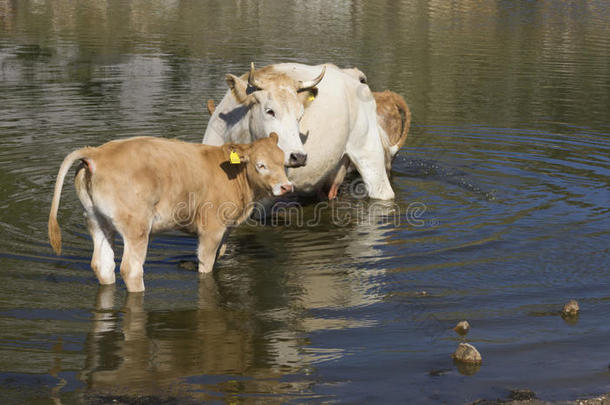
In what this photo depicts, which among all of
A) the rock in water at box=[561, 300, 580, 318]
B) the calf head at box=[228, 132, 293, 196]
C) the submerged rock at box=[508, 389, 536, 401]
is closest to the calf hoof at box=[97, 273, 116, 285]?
the calf head at box=[228, 132, 293, 196]

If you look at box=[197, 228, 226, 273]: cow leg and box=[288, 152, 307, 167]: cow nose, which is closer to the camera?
box=[197, 228, 226, 273]: cow leg

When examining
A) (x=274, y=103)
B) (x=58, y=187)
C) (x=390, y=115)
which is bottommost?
(x=390, y=115)

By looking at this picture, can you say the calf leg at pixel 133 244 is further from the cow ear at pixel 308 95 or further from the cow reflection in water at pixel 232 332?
the cow ear at pixel 308 95

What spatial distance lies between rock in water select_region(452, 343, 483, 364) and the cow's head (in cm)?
385

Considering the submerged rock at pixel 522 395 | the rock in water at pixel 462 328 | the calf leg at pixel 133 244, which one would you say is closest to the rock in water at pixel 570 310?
the rock in water at pixel 462 328

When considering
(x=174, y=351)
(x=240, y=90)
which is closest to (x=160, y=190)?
(x=174, y=351)

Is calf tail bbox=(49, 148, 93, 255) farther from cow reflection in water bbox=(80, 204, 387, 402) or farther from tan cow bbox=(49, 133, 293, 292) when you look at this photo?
cow reflection in water bbox=(80, 204, 387, 402)

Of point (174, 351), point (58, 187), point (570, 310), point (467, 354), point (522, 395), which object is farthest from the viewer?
point (570, 310)

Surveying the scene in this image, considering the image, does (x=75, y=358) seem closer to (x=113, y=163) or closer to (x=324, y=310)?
(x=113, y=163)

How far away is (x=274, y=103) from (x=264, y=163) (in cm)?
183

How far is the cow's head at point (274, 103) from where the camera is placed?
10.3 m

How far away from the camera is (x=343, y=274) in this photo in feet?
30.5

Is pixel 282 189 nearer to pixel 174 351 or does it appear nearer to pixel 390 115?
pixel 174 351

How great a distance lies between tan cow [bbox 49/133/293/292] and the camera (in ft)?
25.4
